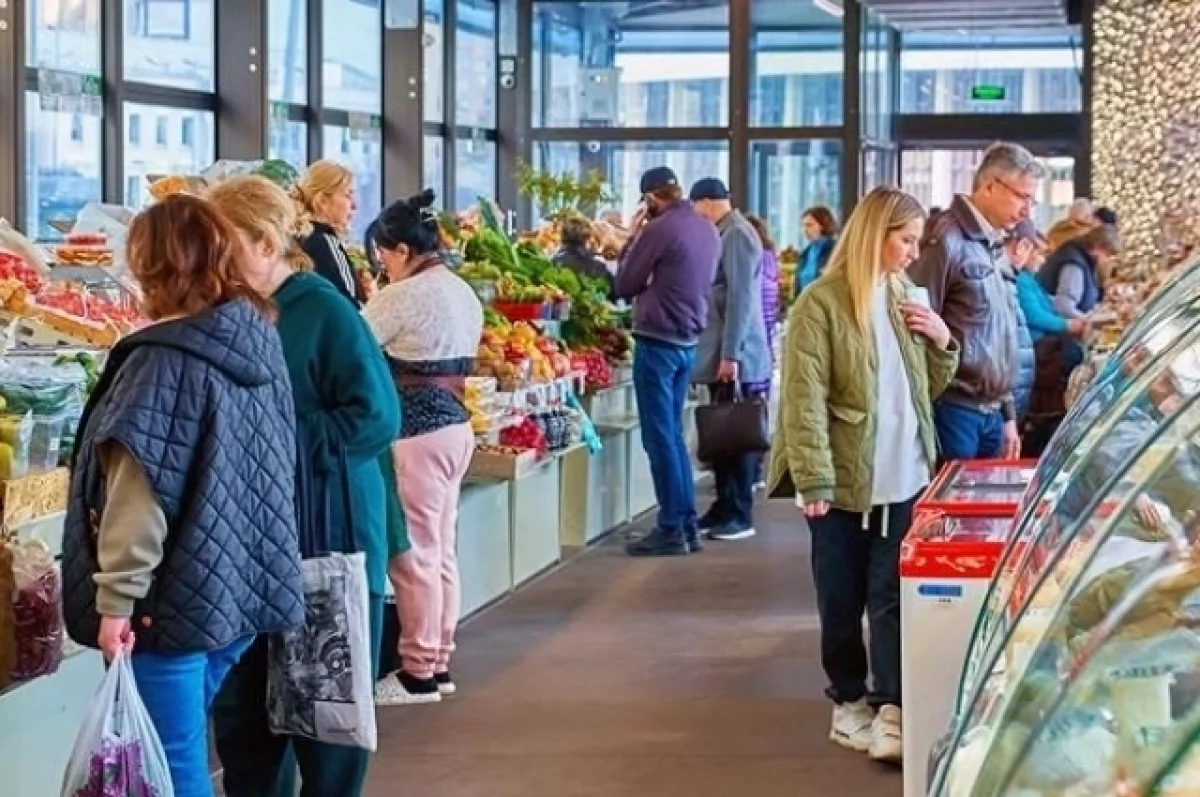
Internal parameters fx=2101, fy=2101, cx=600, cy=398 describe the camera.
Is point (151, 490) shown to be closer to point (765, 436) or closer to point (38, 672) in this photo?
point (38, 672)

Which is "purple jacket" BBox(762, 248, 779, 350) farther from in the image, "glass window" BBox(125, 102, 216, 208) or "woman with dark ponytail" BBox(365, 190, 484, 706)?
"woman with dark ponytail" BBox(365, 190, 484, 706)

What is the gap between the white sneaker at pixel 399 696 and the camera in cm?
623

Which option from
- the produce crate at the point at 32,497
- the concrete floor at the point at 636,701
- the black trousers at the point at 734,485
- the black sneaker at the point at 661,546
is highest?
the produce crate at the point at 32,497

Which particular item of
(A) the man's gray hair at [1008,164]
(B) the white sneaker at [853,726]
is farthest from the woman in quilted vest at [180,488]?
(A) the man's gray hair at [1008,164]

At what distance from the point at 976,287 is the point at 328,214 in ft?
5.87

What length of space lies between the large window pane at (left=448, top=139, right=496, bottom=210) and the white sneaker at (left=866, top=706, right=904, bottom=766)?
396 inches

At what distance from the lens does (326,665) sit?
4078 millimetres

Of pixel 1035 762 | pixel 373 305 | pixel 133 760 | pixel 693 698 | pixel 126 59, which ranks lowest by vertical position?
pixel 693 698

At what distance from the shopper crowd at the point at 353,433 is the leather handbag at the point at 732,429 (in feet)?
3.79

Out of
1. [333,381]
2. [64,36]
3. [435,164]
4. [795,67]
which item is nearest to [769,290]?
[64,36]

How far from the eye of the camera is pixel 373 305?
237 inches

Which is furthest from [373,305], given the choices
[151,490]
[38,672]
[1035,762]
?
[1035,762]

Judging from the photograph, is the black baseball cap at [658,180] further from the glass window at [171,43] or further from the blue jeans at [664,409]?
the glass window at [171,43]

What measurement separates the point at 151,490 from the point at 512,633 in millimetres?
3810
